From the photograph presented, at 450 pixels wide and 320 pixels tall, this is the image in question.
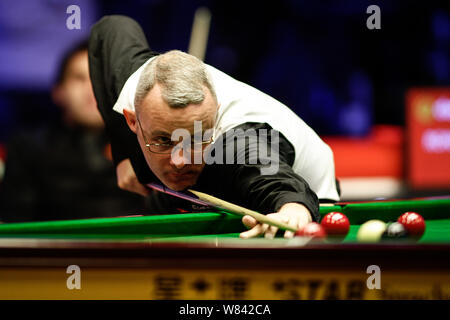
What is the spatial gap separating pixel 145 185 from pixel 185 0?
344cm

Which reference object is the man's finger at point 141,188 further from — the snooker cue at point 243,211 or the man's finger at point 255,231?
the man's finger at point 255,231

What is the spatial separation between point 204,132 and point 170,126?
12 centimetres

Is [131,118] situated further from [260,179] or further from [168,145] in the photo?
[260,179]

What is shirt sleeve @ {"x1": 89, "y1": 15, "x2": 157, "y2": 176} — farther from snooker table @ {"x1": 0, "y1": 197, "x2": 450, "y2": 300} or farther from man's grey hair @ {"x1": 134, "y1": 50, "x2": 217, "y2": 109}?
snooker table @ {"x1": 0, "y1": 197, "x2": 450, "y2": 300}

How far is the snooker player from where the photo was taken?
220cm

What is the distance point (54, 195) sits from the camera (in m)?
4.63

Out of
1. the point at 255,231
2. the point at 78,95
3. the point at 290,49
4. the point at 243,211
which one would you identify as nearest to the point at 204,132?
the point at 243,211

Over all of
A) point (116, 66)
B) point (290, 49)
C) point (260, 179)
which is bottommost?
point (260, 179)

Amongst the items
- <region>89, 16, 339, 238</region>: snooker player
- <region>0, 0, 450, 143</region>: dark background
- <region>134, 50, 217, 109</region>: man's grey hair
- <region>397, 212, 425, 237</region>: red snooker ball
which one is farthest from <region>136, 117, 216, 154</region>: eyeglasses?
<region>0, 0, 450, 143</region>: dark background

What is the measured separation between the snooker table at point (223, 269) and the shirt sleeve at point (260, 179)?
38 cm

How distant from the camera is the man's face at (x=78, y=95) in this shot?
14.5 feet

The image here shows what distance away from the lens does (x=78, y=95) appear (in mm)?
4496

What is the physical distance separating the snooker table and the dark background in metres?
3.81
